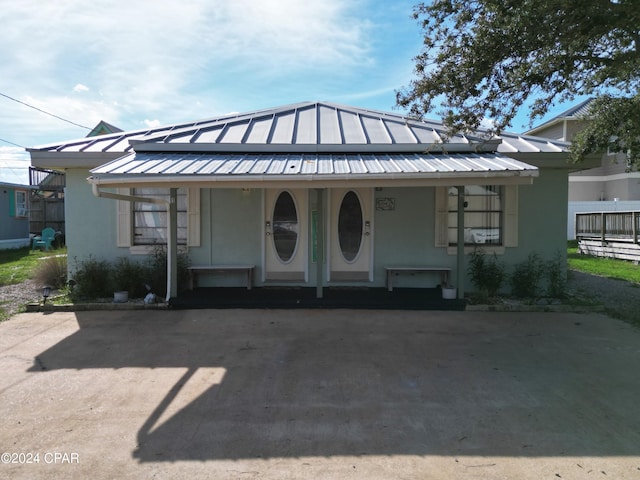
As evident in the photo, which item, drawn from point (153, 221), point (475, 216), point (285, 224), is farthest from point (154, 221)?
point (475, 216)

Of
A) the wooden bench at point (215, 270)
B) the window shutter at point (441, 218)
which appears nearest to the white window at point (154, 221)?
the wooden bench at point (215, 270)

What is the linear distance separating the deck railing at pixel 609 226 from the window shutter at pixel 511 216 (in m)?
9.34

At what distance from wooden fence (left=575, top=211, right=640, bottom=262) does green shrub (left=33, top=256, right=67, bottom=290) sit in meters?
16.9

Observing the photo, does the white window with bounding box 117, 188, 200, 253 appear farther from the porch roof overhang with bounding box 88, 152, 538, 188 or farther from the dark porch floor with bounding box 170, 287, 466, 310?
the porch roof overhang with bounding box 88, 152, 538, 188

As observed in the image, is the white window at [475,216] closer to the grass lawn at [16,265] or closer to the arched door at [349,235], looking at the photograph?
the arched door at [349,235]

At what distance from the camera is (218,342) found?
18.9 ft

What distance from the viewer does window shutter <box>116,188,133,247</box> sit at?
28.1 feet

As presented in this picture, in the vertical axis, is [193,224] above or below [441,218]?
below

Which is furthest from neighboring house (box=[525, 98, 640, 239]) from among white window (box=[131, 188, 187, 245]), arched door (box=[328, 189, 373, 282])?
white window (box=[131, 188, 187, 245])

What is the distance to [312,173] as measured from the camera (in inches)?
253

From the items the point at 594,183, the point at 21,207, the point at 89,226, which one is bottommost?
the point at 89,226

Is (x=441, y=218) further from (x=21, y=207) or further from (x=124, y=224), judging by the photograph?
(x=21, y=207)

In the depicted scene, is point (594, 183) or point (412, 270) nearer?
point (412, 270)

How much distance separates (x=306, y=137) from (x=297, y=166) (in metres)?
1.62
